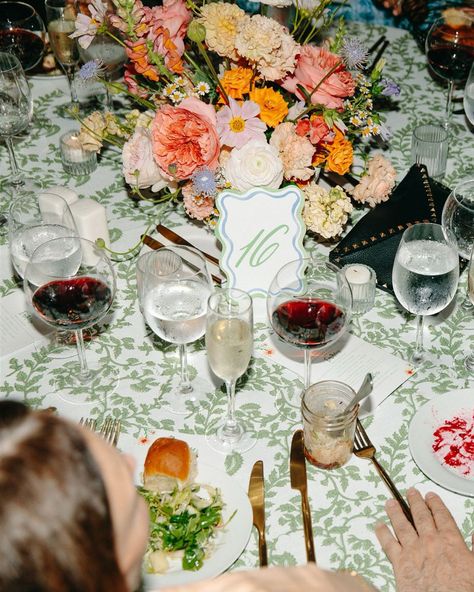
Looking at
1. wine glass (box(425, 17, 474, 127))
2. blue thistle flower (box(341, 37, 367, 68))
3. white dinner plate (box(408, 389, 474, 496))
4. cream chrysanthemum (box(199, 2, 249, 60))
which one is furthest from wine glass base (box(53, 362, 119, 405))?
wine glass (box(425, 17, 474, 127))

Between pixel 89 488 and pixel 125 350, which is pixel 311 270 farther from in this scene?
pixel 89 488

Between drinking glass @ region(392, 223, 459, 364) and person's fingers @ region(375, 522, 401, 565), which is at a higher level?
drinking glass @ region(392, 223, 459, 364)

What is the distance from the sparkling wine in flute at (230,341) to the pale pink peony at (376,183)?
69 centimetres

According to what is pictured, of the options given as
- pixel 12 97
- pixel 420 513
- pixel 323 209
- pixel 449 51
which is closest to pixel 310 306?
pixel 323 209

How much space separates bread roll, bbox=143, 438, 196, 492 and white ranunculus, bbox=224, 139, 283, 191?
22.6 inches

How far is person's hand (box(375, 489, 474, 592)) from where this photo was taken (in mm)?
1213

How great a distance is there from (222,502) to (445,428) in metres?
0.43

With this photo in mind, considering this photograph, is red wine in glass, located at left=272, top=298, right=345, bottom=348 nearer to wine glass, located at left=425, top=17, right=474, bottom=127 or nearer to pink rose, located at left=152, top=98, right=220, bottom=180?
pink rose, located at left=152, top=98, right=220, bottom=180

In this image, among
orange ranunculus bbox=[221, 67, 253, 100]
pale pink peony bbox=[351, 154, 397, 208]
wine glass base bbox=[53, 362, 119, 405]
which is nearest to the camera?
wine glass base bbox=[53, 362, 119, 405]

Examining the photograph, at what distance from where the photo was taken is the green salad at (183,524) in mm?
1246

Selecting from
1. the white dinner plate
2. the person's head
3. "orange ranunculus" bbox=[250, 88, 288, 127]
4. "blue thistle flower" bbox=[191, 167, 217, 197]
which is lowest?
the white dinner plate

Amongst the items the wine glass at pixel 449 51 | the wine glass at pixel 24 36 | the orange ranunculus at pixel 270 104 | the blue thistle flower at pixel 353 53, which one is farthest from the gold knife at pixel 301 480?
the wine glass at pixel 24 36

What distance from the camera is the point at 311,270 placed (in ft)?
5.11

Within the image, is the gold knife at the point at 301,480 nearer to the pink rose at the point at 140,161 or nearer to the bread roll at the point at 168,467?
the bread roll at the point at 168,467
